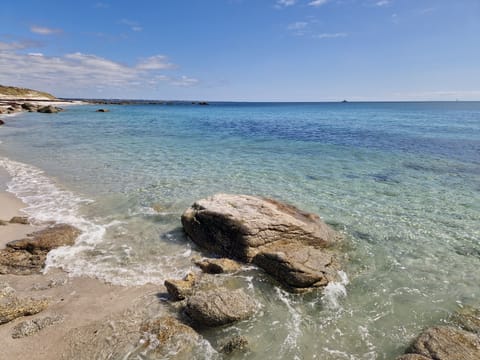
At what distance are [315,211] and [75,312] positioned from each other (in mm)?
8331

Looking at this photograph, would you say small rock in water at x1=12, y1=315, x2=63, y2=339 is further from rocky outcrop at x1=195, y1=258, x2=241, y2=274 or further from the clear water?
rocky outcrop at x1=195, y1=258, x2=241, y2=274

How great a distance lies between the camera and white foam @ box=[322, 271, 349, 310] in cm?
637

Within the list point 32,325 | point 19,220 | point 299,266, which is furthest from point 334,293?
point 19,220

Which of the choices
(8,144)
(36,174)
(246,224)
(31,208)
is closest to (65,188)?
(31,208)

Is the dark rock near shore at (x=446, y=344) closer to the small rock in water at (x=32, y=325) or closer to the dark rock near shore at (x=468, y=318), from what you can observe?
the dark rock near shore at (x=468, y=318)

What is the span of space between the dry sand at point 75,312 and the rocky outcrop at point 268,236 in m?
2.27

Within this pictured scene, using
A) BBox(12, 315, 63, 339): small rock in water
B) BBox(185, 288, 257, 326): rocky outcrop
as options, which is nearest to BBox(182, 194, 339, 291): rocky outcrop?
BBox(185, 288, 257, 326): rocky outcrop

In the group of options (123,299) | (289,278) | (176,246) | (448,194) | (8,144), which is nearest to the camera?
(123,299)

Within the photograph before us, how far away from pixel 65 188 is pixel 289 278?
38.6 feet

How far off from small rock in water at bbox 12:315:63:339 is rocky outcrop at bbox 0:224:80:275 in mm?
2109

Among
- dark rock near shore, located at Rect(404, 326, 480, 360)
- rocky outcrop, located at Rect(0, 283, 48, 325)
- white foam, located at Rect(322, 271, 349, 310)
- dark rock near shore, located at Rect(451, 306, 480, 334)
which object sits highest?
dark rock near shore, located at Rect(404, 326, 480, 360)

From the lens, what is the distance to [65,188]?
13.8m

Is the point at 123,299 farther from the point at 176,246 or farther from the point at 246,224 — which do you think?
the point at 246,224

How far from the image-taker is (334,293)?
6703 mm
